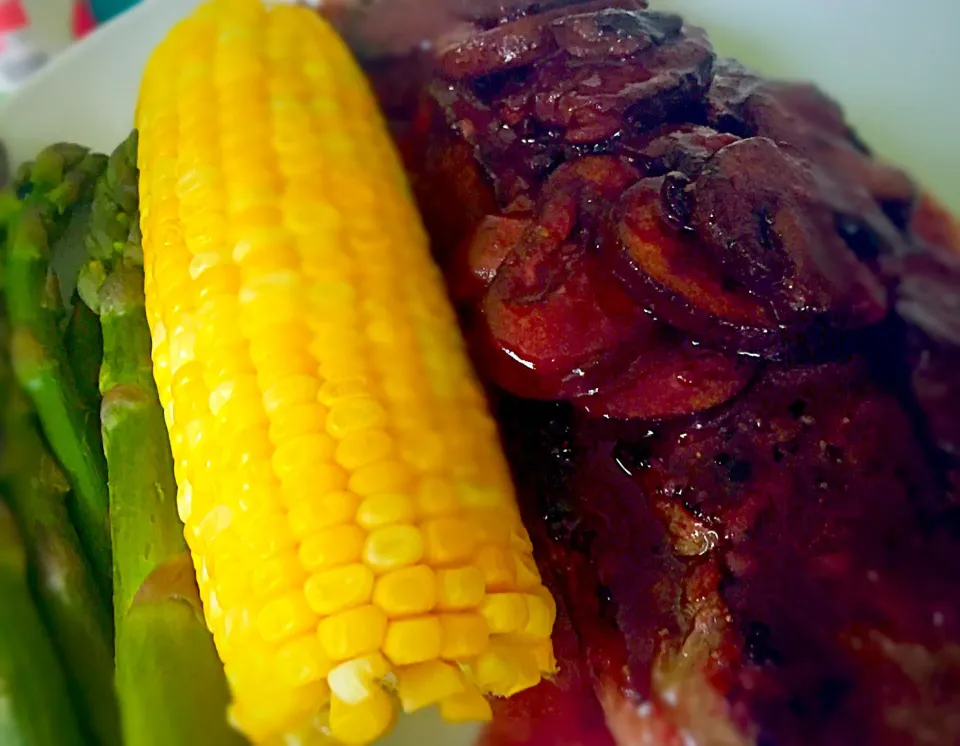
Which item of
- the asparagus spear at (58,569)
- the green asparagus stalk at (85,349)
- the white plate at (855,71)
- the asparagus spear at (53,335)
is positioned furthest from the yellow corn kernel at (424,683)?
the green asparagus stalk at (85,349)

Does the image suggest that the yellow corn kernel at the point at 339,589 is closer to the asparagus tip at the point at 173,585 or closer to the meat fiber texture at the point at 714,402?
the asparagus tip at the point at 173,585

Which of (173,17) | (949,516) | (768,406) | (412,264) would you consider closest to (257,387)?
(412,264)

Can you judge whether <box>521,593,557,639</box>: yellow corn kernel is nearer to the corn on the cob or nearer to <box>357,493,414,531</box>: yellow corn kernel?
the corn on the cob

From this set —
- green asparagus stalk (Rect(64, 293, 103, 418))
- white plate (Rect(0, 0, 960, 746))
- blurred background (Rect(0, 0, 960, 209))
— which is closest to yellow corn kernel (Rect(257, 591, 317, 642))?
white plate (Rect(0, 0, 960, 746))

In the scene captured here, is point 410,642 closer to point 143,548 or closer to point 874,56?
point 143,548

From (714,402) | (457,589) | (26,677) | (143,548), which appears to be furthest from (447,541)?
(26,677)

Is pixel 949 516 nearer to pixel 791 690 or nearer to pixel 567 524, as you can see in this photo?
pixel 791 690
